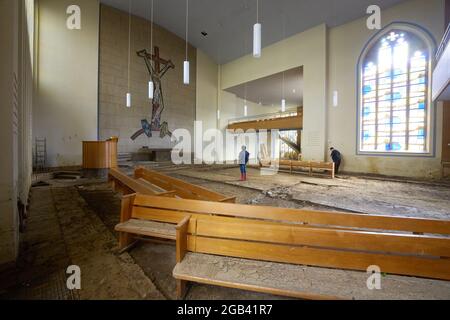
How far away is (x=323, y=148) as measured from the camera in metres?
9.67

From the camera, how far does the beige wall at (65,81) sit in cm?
816

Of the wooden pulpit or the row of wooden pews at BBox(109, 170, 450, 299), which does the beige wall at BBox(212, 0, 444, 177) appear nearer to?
the row of wooden pews at BBox(109, 170, 450, 299)

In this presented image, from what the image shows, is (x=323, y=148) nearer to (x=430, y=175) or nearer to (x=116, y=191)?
(x=430, y=175)

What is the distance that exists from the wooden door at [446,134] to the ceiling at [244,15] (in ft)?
14.8

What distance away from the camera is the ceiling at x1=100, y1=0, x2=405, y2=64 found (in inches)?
335

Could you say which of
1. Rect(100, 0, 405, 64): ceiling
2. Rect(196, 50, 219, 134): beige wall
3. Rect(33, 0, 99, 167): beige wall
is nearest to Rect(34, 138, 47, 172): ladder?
Rect(33, 0, 99, 167): beige wall

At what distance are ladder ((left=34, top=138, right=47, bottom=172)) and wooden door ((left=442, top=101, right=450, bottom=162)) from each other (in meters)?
14.6

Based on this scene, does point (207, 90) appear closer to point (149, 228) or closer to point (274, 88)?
point (274, 88)

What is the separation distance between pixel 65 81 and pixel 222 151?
390 inches

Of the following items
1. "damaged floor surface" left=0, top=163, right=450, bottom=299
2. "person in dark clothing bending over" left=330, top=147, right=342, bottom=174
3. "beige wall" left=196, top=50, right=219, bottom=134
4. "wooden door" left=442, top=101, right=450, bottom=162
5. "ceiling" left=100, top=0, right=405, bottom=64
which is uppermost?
"ceiling" left=100, top=0, right=405, bottom=64

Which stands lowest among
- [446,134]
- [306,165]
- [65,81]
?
[306,165]

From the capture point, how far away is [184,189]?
3.41 metres

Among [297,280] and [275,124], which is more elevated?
[275,124]

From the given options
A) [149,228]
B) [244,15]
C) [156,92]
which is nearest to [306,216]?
[149,228]
